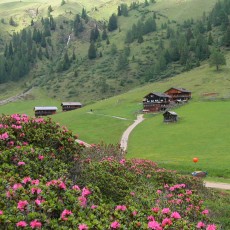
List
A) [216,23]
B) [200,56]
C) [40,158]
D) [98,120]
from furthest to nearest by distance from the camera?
[216,23]
[200,56]
[98,120]
[40,158]

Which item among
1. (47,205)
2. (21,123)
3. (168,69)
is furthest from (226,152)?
(168,69)

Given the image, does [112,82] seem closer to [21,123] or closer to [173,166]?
[173,166]

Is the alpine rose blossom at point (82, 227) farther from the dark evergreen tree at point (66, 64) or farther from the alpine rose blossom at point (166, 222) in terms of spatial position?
the dark evergreen tree at point (66, 64)

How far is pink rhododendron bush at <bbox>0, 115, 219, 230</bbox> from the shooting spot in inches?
371

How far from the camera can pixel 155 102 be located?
10675cm

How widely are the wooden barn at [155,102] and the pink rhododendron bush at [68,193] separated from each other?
84316mm

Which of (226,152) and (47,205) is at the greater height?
(47,205)

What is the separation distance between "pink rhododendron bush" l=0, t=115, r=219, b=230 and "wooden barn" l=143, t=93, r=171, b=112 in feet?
277

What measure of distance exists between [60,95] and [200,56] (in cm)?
6697

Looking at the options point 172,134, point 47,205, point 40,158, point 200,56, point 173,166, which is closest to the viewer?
point 47,205

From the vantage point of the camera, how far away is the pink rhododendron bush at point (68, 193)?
9.43 m

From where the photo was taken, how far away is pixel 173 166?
149 feet

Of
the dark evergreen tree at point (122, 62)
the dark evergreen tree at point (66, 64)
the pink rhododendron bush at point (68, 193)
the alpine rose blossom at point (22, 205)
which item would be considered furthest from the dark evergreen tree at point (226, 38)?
the alpine rose blossom at point (22, 205)

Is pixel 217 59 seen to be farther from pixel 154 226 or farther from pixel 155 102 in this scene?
pixel 154 226
